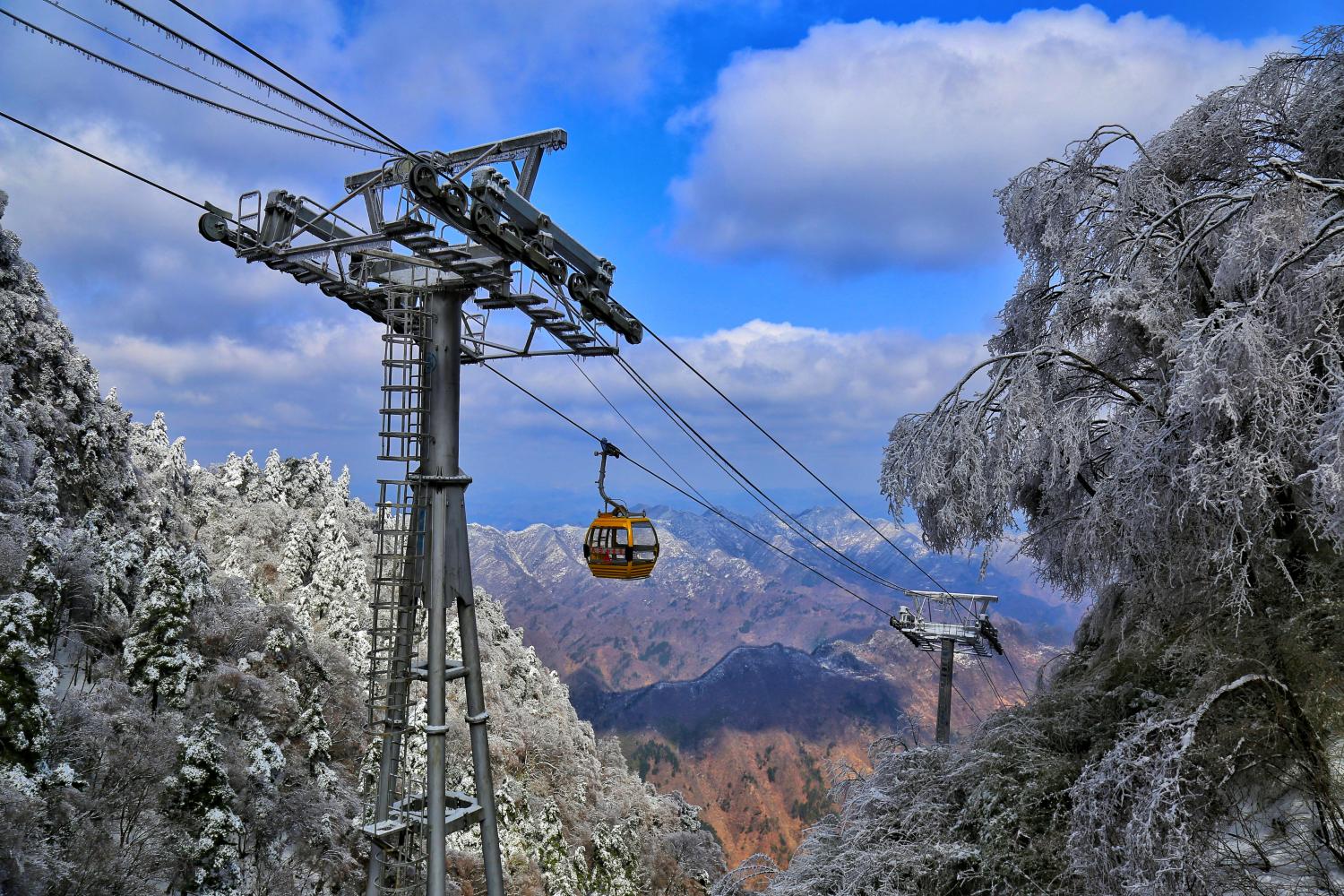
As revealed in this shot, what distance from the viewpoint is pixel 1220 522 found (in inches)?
300

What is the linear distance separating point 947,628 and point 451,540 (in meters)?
10.2

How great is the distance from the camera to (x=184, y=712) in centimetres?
1975

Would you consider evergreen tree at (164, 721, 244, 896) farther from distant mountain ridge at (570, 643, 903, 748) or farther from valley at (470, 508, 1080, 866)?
distant mountain ridge at (570, 643, 903, 748)

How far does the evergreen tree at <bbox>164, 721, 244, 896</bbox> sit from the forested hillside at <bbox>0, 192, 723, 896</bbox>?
0.04m

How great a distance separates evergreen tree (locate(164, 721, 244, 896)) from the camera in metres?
15.8

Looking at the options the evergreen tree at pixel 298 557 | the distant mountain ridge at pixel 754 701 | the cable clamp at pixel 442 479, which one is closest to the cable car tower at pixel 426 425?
the cable clamp at pixel 442 479

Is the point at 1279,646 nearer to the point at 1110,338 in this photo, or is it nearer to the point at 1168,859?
the point at 1168,859

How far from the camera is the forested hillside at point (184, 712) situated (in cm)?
1465

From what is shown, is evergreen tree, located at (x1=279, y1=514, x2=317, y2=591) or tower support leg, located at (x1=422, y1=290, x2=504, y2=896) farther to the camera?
evergreen tree, located at (x1=279, y1=514, x2=317, y2=591)

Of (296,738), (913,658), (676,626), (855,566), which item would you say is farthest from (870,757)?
(676,626)

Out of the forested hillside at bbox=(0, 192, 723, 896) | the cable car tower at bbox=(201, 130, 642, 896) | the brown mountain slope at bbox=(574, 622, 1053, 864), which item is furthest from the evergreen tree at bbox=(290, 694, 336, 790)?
the brown mountain slope at bbox=(574, 622, 1053, 864)

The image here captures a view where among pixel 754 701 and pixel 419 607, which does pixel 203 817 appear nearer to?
pixel 419 607

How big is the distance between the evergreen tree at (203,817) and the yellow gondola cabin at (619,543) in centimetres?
1051

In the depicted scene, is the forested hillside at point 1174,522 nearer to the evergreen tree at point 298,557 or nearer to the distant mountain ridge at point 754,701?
the evergreen tree at point 298,557
